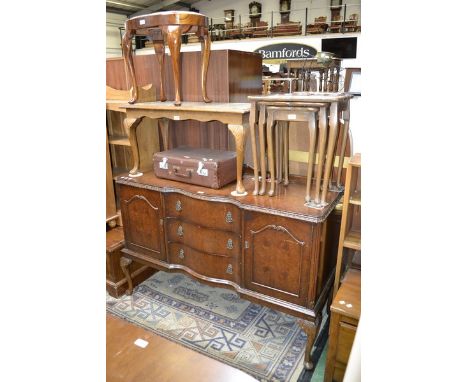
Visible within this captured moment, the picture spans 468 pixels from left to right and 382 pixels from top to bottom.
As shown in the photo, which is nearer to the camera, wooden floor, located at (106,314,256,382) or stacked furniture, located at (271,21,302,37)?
Answer: wooden floor, located at (106,314,256,382)

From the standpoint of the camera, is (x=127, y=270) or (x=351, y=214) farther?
(x=127, y=270)

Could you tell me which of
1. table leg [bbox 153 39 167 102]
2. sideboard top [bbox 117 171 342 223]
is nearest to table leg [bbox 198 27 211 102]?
table leg [bbox 153 39 167 102]

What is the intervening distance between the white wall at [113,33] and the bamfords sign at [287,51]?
5037 mm

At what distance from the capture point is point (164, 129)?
2523mm

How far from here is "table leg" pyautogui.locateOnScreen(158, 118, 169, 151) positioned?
2.51 meters

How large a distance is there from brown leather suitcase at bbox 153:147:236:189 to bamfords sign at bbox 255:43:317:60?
6892 millimetres

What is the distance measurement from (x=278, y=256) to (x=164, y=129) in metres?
1.35

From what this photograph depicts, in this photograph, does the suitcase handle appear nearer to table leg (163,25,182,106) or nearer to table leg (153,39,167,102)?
table leg (163,25,182,106)

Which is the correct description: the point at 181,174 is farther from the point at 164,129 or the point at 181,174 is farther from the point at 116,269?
the point at 116,269

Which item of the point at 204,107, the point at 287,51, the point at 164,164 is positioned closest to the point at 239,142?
the point at 204,107
